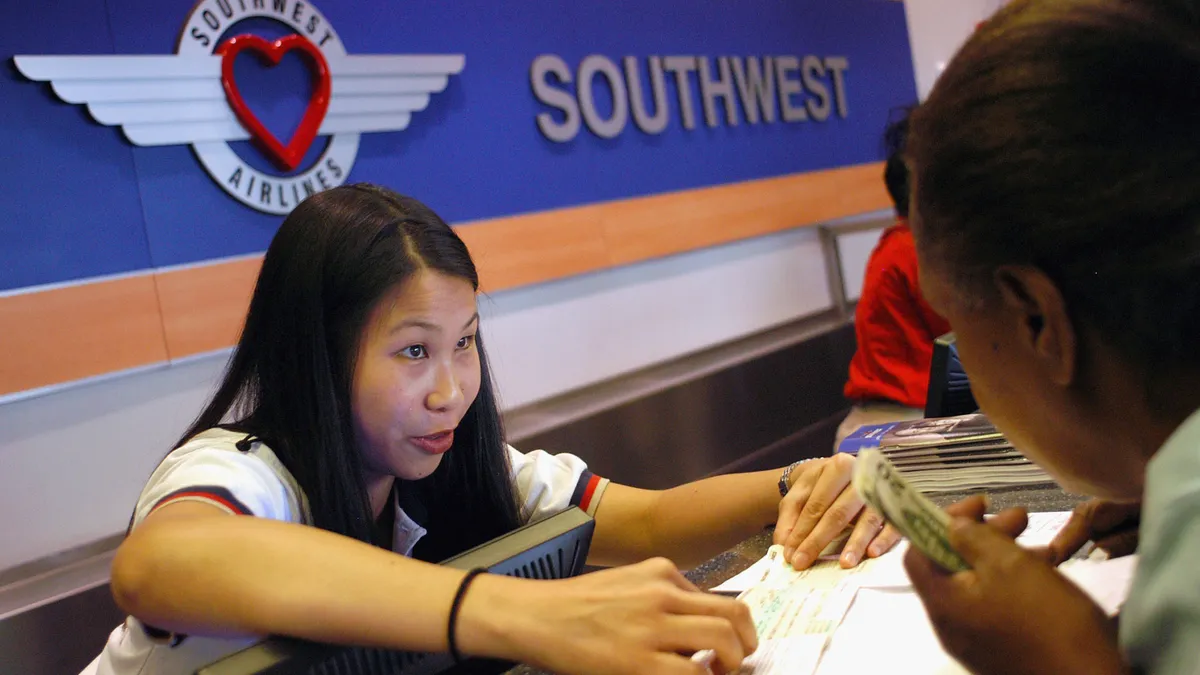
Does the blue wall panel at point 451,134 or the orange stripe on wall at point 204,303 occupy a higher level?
the blue wall panel at point 451,134

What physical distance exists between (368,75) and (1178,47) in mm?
2518

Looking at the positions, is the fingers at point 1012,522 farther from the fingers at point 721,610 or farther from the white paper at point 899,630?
the fingers at point 721,610

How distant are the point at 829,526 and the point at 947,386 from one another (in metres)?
0.61

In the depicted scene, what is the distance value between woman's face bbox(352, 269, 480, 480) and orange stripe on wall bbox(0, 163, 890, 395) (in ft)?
4.20

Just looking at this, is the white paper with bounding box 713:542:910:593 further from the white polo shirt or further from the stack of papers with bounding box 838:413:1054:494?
the white polo shirt

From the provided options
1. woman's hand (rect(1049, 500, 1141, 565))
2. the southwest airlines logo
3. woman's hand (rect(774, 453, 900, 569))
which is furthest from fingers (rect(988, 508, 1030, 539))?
the southwest airlines logo

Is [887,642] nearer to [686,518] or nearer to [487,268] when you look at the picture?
[686,518]

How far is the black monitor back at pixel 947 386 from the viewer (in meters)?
1.60

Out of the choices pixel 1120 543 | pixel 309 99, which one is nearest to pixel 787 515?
pixel 1120 543

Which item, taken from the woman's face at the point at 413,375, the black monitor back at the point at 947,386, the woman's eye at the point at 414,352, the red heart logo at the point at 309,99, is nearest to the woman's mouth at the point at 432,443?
the woman's face at the point at 413,375

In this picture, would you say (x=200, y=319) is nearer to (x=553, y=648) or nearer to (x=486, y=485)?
(x=486, y=485)

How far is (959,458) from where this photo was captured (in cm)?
130

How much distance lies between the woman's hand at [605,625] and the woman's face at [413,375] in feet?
1.37

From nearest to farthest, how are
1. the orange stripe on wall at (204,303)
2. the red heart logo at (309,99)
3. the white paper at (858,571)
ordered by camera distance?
the white paper at (858,571)
the orange stripe on wall at (204,303)
the red heart logo at (309,99)
